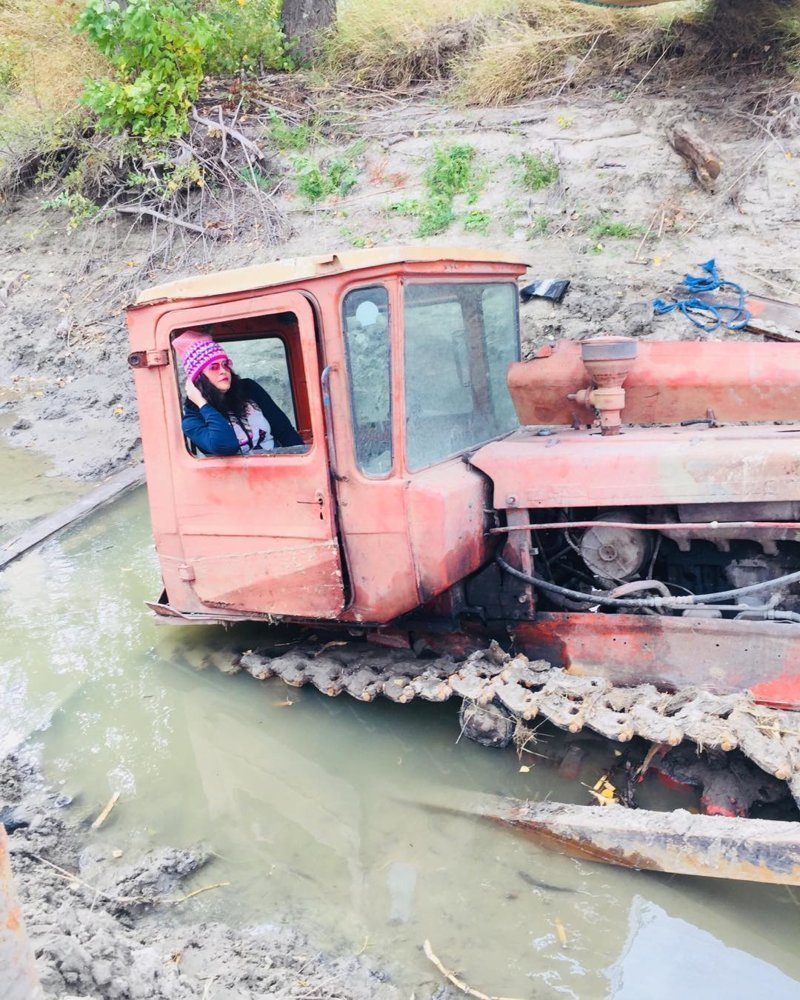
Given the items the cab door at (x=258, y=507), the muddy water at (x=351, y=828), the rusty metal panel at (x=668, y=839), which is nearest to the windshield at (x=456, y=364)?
the cab door at (x=258, y=507)

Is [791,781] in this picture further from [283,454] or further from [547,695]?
[283,454]

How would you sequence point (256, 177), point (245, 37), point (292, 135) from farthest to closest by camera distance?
point (245, 37), point (292, 135), point (256, 177)

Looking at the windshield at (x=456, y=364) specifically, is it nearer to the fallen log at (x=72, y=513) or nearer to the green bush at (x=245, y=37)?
the fallen log at (x=72, y=513)

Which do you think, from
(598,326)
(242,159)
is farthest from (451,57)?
(598,326)

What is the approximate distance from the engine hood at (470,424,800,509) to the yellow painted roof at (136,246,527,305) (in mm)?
891

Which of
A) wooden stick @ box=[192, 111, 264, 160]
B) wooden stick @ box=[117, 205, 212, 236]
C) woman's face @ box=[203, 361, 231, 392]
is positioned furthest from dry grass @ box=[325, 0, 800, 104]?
woman's face @ box=[203, 361, 231, 392]

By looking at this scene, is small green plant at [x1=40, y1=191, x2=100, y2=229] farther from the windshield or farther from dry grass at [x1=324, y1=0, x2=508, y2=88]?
the windshield

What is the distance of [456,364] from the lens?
4172 millimetres

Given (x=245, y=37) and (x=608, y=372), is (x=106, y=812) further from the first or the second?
(x=245, y=37)

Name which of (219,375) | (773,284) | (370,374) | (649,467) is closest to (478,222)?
(773,284)

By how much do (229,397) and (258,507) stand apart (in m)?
0.63

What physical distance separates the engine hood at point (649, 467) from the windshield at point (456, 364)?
8.4 inches

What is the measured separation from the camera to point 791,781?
3.11m

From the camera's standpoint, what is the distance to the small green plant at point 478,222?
891cm
